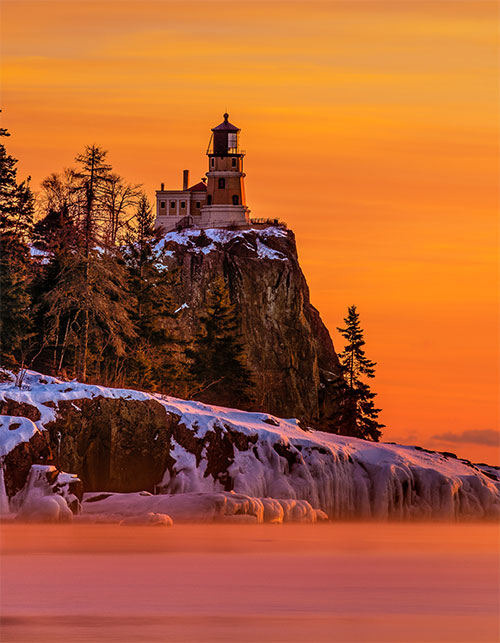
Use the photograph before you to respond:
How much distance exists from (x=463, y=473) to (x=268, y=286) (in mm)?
103945

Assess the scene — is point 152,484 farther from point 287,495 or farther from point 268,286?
point 268,286

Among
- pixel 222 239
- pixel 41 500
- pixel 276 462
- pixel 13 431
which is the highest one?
pixel 222 239

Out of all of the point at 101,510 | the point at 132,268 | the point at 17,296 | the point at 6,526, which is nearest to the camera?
the point at 6,526

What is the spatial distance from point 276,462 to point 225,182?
11708cm

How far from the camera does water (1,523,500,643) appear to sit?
17203mm

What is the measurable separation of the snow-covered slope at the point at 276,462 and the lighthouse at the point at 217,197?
11140cm

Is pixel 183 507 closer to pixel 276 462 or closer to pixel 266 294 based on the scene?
pixel 276 462

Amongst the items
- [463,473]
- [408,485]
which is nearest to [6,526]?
[408,485]

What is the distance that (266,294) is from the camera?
146125 mm

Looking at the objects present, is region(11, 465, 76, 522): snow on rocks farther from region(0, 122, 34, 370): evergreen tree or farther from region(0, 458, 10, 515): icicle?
region(0, 122, 34, 370): evergreen tree

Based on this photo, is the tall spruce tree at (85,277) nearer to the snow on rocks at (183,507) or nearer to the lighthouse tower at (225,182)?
the snow on rocks at (183,507)

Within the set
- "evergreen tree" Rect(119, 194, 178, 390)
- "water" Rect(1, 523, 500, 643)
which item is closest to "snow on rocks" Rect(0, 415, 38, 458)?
"water" Rect(1, 523, 500, 643)

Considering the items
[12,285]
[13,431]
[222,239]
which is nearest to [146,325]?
[12,285]

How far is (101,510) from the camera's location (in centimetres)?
3547
